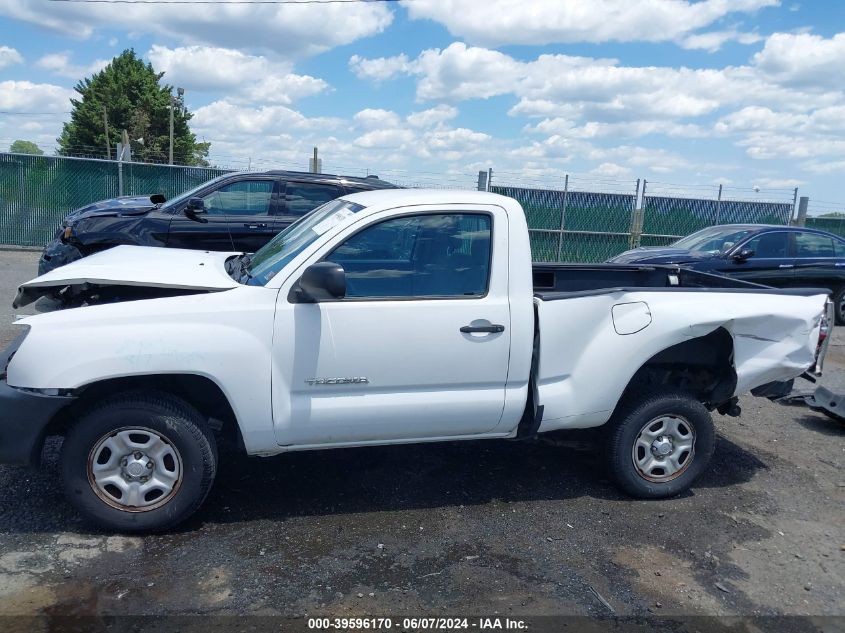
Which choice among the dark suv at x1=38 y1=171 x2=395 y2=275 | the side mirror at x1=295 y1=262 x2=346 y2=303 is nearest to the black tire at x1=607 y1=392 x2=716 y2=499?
the side mirror at x1=295 y1=262 x2=346 y2=303

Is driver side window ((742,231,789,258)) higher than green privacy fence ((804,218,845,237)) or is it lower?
lower

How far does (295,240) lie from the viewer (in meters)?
4.58

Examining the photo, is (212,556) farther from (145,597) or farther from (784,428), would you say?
(784,428)

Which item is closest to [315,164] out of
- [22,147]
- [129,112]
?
[129,112]

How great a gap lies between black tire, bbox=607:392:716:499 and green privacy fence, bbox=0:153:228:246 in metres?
14.4

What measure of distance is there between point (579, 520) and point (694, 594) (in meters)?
0.88

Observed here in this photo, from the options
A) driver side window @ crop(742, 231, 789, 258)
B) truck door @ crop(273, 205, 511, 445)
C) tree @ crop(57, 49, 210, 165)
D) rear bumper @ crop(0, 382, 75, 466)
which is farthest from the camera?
tree @ crop(57, 49, 210, 165)

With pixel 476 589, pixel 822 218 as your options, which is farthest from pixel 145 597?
pixel 822 218

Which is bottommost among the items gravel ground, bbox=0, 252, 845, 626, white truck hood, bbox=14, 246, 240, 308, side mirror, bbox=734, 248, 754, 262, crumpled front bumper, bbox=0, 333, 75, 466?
gravel ground, bbox=0, 252, 845, 626

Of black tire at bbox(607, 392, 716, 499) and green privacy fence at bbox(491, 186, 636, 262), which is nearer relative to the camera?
black tire at bbox(607, 392, 716, 499)

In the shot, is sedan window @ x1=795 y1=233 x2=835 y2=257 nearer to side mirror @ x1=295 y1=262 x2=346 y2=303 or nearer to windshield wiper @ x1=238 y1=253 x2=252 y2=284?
windshield wiper @ x1=238 y1=253 x2=252 y2=284

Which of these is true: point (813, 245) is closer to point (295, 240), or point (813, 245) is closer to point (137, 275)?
point (295, 240)

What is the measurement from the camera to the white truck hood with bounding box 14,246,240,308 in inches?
160

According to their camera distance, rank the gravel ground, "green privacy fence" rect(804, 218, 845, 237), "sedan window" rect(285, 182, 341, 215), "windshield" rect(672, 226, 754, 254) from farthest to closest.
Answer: "green privacy fence" rect(804, 218, 845, 237) → "windshield" rect(672, 226, 754, 254) → "sedan window" rect(285, 182, 341, 215) → the gravel ground
